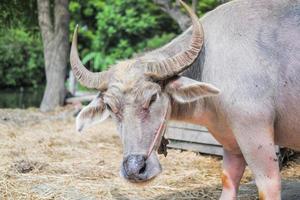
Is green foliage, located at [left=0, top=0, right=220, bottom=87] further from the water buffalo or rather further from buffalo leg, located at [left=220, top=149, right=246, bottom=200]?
the water buffalo

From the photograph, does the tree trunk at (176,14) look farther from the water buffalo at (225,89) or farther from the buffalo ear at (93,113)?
the buffalo ear at (93,113)

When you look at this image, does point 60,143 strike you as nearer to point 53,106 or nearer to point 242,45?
point 53,106

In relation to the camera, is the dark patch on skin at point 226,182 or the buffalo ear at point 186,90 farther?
the dark patch on skin at point 226,182

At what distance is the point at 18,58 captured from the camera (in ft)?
69.3

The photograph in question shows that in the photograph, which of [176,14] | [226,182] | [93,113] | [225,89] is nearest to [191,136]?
[226,182]

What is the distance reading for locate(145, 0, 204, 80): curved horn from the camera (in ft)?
12.0

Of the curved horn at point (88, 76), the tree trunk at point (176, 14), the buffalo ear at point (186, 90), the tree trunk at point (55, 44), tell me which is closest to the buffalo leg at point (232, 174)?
the buffalo ear at point (186, 90)

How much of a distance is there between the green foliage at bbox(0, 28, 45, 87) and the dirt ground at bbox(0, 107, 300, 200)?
12754mm

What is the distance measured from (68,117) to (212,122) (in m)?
6.74

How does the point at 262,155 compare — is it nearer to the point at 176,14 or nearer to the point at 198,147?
the point at 198,147

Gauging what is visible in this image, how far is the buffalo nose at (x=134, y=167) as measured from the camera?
341cm

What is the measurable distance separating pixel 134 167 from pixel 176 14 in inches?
257

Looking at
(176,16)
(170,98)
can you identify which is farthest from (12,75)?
(170,98)

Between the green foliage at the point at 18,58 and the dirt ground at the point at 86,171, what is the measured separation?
41.8ft
